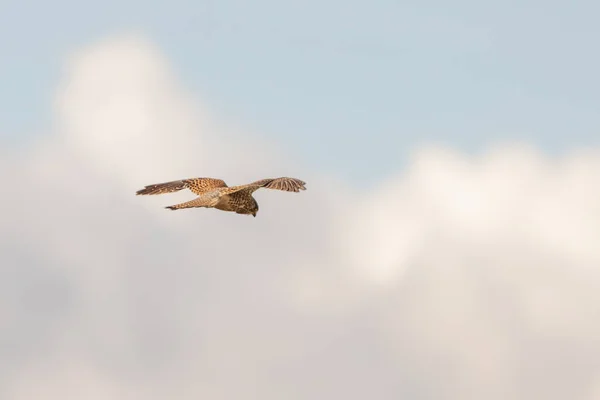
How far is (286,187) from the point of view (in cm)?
3344

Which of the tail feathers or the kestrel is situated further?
the tail feathers

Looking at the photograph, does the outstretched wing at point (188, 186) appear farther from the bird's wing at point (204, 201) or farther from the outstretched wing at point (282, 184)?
the outstretched wing at point (282, 184)

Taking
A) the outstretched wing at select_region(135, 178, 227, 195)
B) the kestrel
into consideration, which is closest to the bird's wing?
the kestrel

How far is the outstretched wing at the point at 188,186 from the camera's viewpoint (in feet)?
128

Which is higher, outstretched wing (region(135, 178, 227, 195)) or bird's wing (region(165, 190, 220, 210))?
outstretched wing (region(135, 178, 227, 195))

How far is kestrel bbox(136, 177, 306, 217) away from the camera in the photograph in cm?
3416

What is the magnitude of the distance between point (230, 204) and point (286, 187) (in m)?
5.03

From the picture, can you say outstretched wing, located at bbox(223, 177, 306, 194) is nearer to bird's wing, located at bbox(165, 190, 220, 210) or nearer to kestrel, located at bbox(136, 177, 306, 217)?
kestrel, located at bbox(136, 177, 306, 217)

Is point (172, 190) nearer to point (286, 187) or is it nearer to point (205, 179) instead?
point (205, 179)

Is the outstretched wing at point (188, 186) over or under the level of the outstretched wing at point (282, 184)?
over

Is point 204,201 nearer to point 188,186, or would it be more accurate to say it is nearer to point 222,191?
point 222,191

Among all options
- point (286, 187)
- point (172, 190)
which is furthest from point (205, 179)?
point (286, 187)

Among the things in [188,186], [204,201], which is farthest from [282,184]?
[188,186]

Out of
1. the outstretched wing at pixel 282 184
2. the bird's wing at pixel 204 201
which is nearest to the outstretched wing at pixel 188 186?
the bird's wing at pixel 204 201
